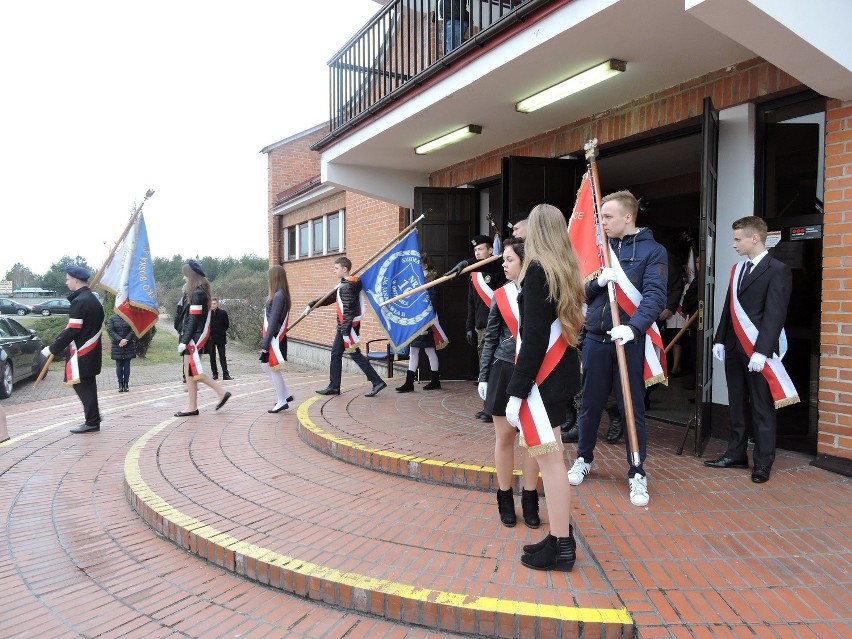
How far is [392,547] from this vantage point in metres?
3.39

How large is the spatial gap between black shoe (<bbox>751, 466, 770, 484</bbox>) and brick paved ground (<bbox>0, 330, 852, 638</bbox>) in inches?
4.3

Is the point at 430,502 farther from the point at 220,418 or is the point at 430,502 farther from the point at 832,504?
the point at 220,418

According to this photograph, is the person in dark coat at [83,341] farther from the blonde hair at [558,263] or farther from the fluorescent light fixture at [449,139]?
the blonde hair at [558,263]

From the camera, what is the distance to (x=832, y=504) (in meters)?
3.79

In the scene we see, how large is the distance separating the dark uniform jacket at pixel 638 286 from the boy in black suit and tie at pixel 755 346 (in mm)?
785

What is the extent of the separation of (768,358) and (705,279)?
806 millimetres

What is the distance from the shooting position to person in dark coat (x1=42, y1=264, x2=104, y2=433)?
22.1ft

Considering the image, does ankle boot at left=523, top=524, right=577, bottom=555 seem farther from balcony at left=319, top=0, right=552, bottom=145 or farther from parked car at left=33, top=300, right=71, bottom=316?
parked car at left=33, top=300, right=71, bottom=316

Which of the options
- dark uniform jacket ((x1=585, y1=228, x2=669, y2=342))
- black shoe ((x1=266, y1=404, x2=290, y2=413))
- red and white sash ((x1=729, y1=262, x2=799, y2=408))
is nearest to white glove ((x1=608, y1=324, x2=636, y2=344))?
dark uniform jacket ((x1=585, y1=228, x2=669, y2=342))

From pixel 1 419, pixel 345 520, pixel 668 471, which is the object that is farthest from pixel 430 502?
pixel 1 419

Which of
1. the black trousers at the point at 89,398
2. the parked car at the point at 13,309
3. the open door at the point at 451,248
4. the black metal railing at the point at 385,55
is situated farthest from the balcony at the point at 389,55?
the parked car at the point at 13,309

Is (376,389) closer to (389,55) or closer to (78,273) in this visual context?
(78,273)

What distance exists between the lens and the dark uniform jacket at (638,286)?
3.97 meters

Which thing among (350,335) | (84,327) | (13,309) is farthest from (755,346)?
(13,309)
